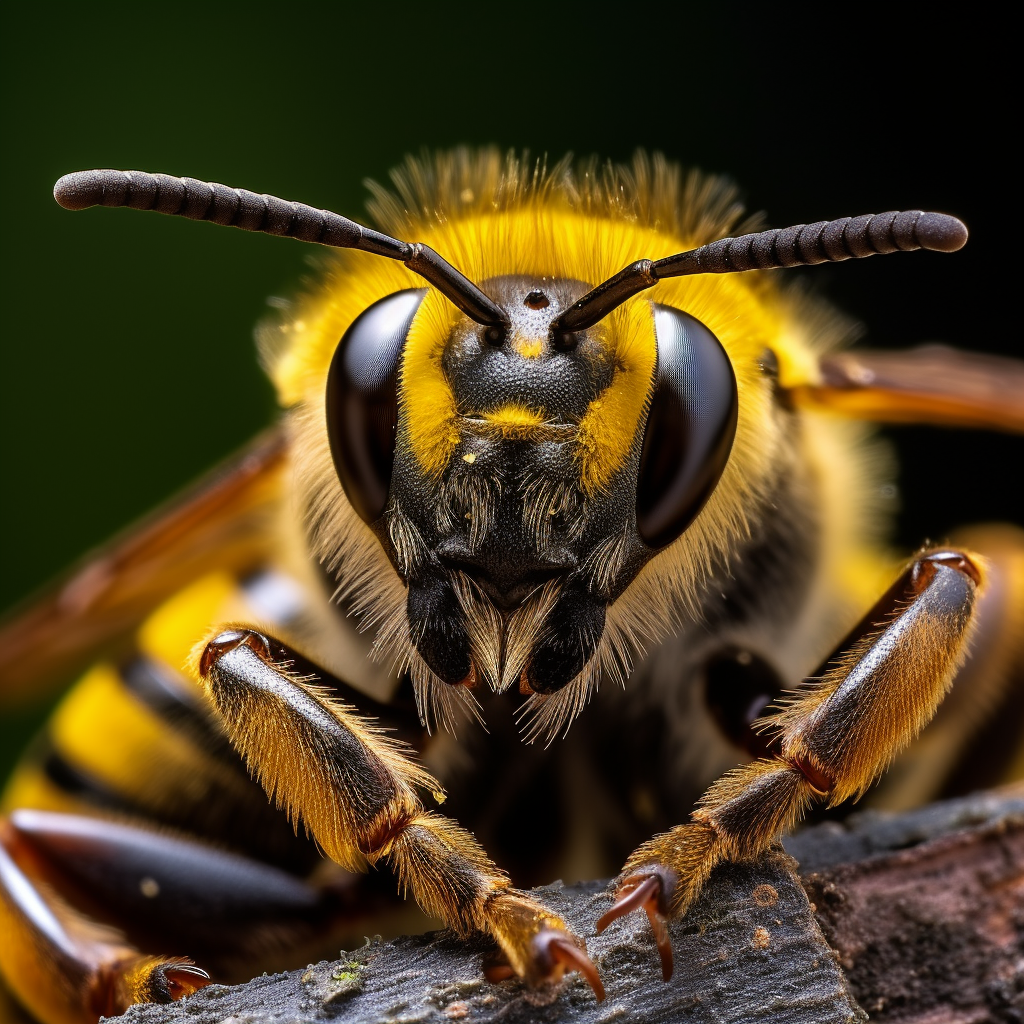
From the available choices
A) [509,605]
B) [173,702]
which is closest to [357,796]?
[509,605]

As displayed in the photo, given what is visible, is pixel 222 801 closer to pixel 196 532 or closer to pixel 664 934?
pixel 196 532

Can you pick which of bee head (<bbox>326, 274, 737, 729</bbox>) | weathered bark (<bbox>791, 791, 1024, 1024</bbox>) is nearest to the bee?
bee head (<bbox>326, 274, 737, 729</bbox>)

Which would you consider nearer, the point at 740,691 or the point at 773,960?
the point at 773,960

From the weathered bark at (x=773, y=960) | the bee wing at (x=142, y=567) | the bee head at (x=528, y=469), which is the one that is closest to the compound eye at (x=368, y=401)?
the bee head at (x=528, y=469)

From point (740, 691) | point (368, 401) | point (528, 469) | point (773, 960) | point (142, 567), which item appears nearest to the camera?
point (773, 960)

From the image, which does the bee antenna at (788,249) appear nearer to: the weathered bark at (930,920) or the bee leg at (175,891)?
the weathered bark at (930,920)

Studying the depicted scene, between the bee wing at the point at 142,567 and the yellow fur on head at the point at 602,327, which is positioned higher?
the yellow fur on head at the point at 602,327

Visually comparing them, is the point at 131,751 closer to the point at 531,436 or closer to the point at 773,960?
the point at 531,436
